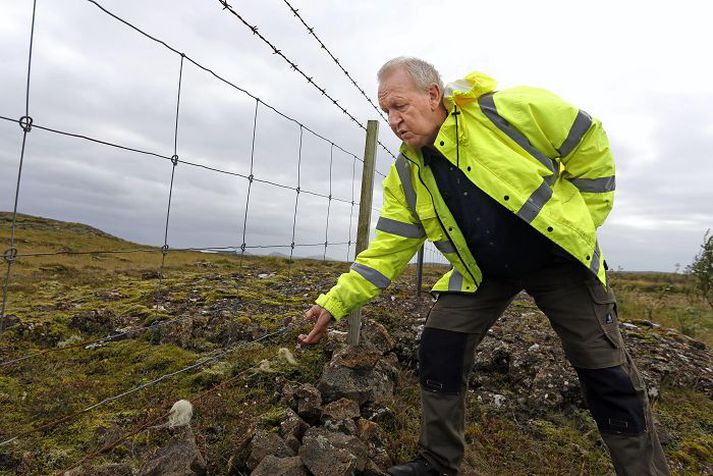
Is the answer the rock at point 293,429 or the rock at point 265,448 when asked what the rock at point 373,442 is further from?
the rock at point 265,448

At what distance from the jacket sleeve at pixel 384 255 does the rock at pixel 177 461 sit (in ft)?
3.49

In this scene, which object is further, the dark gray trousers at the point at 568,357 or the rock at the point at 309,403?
the rock at the point at 309,403

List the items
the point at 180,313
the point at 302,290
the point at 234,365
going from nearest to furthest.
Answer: the point at 234,365 → the point at 180,313 → the point at 302,290

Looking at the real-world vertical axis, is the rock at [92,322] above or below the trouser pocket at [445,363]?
below

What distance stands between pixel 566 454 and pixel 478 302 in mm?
1693

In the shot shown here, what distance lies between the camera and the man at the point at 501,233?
2.36 meters

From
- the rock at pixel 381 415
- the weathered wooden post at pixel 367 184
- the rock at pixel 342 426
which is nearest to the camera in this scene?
the rock at pixel 342 426

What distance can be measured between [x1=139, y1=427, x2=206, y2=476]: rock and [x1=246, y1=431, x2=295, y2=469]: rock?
26 cm

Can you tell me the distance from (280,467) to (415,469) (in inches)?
33.0

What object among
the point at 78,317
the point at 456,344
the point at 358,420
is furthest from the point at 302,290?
the point at 456,344

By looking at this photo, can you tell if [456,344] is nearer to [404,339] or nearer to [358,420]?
[358,420]

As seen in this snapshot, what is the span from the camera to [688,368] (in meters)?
5.55

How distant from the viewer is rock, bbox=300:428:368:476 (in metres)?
2.47

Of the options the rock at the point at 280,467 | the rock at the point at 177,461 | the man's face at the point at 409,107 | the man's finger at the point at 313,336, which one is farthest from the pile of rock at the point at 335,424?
the man's face at the point at 409,107
